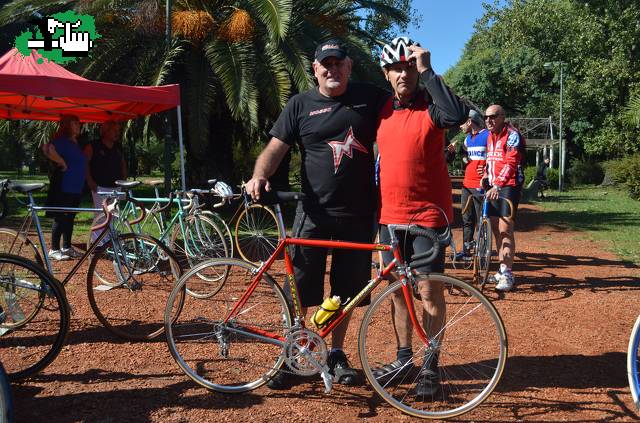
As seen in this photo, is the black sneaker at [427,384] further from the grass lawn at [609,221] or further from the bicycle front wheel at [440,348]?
the grass lawn at [609,221]

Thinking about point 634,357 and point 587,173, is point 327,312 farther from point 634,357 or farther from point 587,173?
point 587,173

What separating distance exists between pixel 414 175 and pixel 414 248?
43 centimetres

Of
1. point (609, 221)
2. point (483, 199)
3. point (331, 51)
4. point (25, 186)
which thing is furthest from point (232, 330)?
point (609, 221)

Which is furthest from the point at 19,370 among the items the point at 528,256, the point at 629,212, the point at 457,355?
the point at 629,212

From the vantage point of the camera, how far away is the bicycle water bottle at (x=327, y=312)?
3.44m

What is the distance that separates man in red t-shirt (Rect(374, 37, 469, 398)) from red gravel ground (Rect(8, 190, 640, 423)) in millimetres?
377

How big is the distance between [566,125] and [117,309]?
36.8m

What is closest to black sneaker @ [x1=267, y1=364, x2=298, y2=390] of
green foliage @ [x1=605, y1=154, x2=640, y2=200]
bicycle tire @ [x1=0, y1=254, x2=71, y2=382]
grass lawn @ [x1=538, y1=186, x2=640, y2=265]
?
bicycle tire @ [x1=0, y1=254, x2=71, y2=382]

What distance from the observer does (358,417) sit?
335 centimetres

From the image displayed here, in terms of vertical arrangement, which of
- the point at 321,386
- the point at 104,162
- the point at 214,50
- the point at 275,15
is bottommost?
the point at 321,386

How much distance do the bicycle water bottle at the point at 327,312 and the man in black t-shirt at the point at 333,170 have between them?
23cm

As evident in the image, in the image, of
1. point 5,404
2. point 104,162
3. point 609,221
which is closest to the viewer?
point 5,404

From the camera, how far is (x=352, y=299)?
3.62 metres

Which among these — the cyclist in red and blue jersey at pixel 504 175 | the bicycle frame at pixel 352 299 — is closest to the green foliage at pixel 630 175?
the cyclist in red and blue jersey at pixel 504 175
